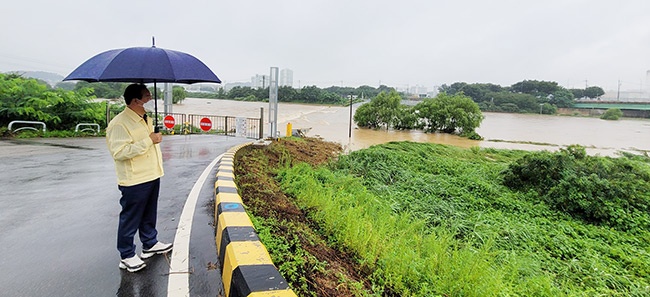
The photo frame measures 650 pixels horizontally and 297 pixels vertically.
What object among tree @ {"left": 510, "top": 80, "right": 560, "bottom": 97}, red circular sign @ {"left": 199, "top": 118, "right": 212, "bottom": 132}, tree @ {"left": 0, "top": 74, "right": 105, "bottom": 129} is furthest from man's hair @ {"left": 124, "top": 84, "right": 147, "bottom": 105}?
tree @ {"left": 510, "top": 80, "right": 560, "bottom": 97}

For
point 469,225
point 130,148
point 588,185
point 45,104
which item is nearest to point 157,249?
point 130,148

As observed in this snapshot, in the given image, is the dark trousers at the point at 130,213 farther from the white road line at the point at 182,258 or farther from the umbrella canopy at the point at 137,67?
the umbrella canopy at the point at 137,67

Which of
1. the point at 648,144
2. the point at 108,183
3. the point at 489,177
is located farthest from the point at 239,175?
the point at 648,144

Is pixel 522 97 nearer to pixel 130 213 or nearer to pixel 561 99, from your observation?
pixel 561 99

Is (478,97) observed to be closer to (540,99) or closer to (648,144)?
(540,99)

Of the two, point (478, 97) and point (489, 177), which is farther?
point (478, 97)

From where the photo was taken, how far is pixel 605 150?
24.7m

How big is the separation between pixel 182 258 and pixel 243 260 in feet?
2.71

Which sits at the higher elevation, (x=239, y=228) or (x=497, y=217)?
(x=239, y=228)

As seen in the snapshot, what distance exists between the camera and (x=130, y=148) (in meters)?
2.44

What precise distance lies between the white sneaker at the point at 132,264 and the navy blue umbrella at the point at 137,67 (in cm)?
142

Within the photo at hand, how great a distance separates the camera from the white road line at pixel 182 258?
229cm

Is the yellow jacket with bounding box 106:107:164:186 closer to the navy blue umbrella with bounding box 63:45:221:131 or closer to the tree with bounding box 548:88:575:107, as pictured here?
the navy blue umbrella with bounding box 63:45:221:131

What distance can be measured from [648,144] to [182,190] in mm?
38103
